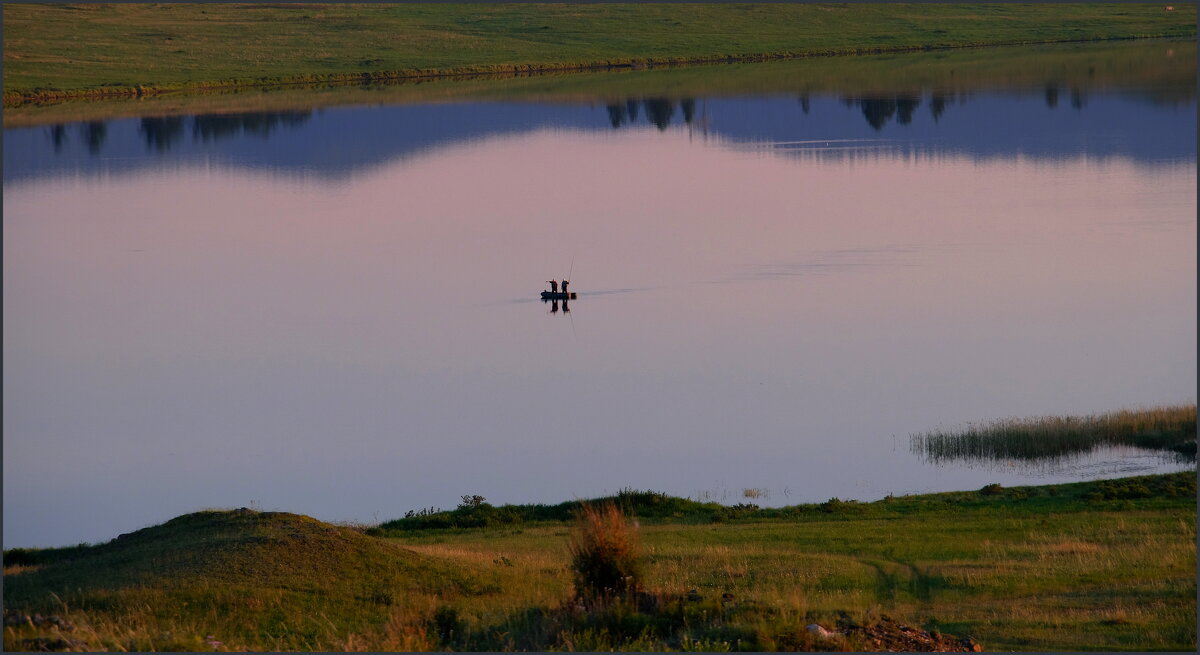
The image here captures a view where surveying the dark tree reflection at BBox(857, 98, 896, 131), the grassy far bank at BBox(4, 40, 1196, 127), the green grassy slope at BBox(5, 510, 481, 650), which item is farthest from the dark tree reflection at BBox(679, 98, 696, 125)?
the green grassy slope at BBox(5, 510, 481, 650)

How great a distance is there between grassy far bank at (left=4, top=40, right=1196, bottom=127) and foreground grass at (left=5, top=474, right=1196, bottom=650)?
2437 inches

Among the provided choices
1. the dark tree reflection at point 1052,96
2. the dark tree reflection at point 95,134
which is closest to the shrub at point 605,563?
the dark tree reflection at point 95,134

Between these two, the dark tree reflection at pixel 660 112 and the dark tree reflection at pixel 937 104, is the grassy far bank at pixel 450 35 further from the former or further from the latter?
the dark tree reflection at pixel 937 104

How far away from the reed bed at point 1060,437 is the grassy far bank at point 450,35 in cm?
6779

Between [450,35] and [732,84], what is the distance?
29869 mm

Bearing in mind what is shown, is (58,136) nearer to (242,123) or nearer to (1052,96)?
(242,123)

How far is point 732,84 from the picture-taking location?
295 ft

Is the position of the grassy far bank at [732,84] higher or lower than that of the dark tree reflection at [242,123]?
higher

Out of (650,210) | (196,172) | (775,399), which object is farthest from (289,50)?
(775,399)

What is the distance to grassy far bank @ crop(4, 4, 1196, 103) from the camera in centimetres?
9256

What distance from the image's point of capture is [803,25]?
12050 cm

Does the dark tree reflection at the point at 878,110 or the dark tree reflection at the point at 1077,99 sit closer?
the dark tree reflection at the point at 878,110

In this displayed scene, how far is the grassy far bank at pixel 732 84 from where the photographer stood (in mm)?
80500

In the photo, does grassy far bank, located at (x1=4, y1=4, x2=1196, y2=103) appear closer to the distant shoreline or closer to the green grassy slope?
the distant shoreline
